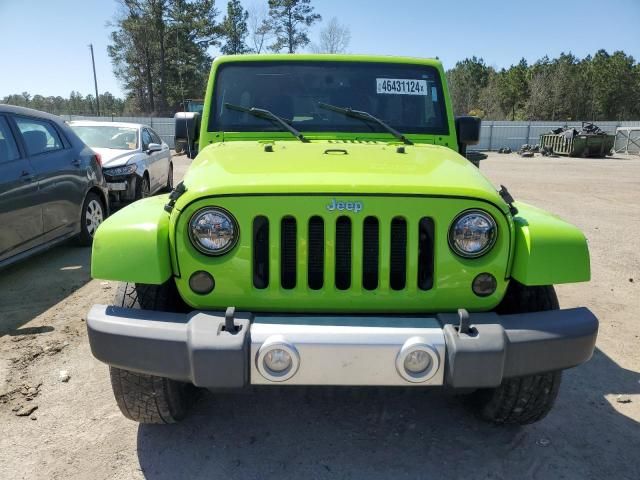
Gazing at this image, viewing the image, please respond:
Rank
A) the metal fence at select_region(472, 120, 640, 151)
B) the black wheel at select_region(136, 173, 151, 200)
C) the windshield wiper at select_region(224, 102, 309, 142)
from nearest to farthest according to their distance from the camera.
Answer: the windshield wiper at select_region(224, 102, 309, 142) → the black wheel at select_region(136, 173, 151, 200) → the metal fence at select_region(472, 120, 640, 151)

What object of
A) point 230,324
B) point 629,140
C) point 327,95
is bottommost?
point 629,140

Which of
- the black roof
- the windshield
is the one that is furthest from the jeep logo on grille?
A: the black roof

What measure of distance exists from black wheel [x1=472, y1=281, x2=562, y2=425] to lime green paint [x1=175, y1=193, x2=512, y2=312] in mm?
272


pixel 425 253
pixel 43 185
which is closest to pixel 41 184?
pixel 43 185

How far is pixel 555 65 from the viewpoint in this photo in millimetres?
66375

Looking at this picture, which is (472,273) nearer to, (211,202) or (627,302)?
(211,202)

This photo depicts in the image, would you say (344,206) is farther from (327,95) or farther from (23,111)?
(23,111)

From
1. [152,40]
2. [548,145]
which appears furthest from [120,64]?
[548,145]

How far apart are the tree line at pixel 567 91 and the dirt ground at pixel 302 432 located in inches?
2248

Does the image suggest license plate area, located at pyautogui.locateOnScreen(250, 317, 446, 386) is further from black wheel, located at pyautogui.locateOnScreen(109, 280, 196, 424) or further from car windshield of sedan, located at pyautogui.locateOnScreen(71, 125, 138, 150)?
car windshield of sedan, located at pyautogui.locateOnScreen(71, 125, 138, 150)

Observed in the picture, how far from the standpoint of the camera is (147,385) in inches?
99.1

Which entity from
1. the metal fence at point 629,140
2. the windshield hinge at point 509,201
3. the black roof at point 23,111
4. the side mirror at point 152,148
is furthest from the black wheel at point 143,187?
the metal fence at point 629,140

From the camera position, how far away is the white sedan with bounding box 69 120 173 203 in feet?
27.5

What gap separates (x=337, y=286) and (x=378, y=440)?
3.02ft
